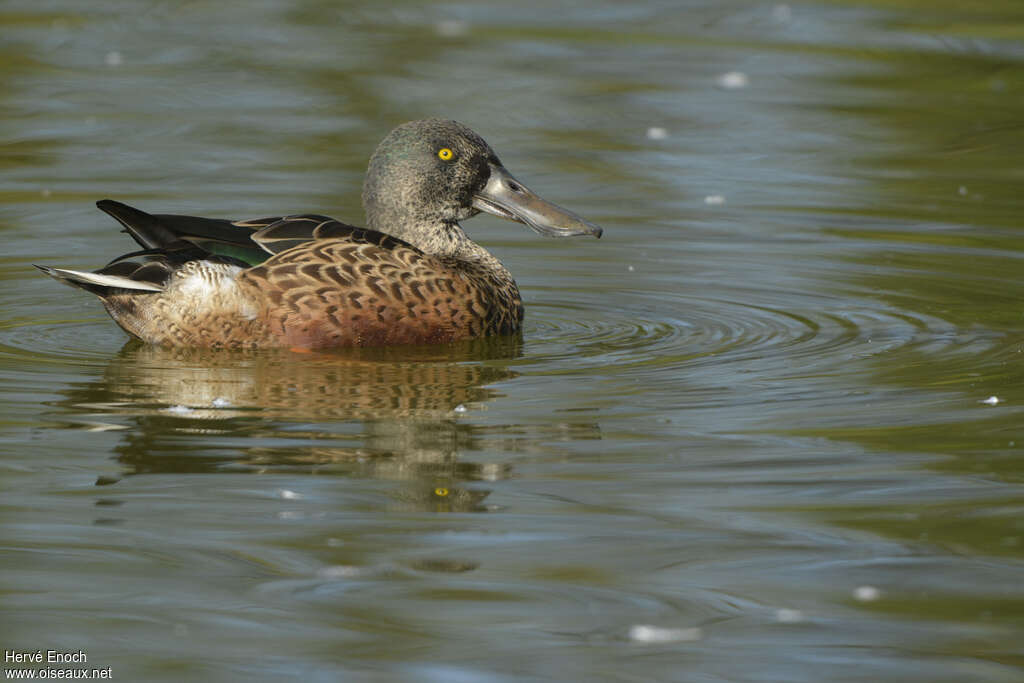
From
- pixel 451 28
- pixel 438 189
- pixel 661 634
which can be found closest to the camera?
pixel 661 634

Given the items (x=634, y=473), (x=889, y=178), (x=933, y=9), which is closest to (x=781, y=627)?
(x=634, y=473)

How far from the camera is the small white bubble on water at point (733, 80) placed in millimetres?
15248

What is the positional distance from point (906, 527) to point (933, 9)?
12484mm

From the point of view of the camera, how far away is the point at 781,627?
4949 mm

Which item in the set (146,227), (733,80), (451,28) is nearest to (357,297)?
(146,227)

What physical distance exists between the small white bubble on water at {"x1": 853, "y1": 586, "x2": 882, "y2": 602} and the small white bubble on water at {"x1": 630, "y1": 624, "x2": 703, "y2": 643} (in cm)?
54

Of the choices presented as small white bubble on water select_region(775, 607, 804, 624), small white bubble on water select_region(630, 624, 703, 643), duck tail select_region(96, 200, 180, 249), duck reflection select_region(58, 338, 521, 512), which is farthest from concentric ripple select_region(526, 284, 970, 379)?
small white bubble on water select_region(630, 624, 703, 643)

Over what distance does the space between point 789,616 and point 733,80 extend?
10.9 m

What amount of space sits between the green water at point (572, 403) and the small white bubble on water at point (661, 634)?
0.02 metres

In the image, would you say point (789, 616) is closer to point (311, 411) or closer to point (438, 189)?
point (311, 411)

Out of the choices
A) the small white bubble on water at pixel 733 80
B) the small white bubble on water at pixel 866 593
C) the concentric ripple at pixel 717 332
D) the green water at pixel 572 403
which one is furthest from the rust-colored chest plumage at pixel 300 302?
the small white bubble on water at pixel 733 80

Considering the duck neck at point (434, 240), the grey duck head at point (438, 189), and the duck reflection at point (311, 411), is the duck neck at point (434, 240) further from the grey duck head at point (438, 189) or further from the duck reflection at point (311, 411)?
the duck reflection at point (311, 411)

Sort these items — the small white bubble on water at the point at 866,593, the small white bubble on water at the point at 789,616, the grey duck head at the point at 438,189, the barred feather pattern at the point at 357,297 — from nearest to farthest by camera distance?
the small white bubble on water at the point at 789,616 < the small white bubble on water at the point at 866,593 < the barred feather pattern at the point at 357,297 < the grey duck head at the point at 438,189

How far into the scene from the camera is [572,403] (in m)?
7.35
